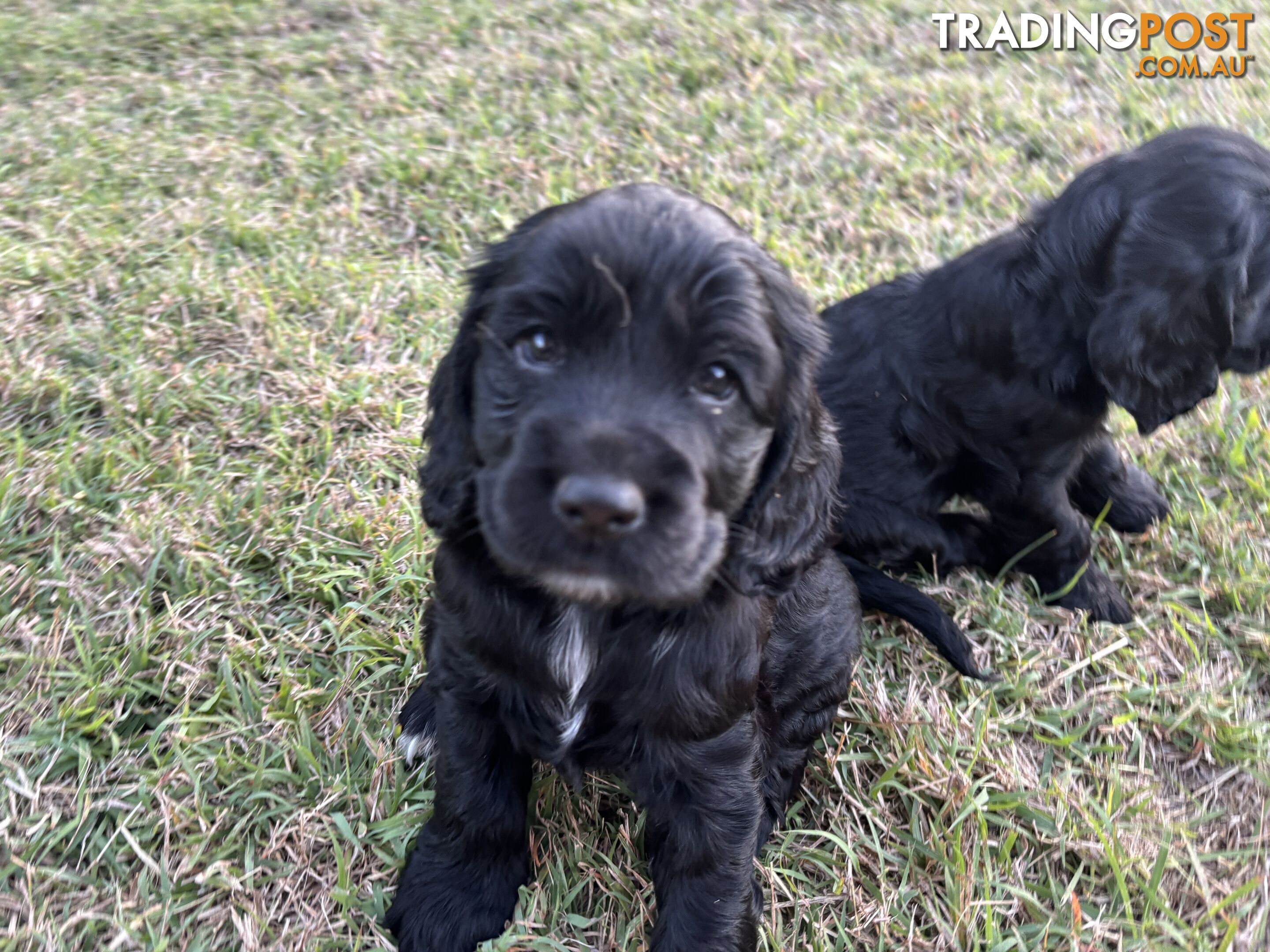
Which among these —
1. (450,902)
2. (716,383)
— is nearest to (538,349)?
(716,383)

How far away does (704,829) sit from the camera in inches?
77.0

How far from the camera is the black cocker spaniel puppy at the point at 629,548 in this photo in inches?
62.7

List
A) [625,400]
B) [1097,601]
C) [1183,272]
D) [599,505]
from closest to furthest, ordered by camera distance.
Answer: [599,505] < [625,400] < [1183,272] < [1097,601]

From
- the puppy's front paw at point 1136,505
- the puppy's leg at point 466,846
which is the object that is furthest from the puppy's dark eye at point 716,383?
the puppy's front paw at point 1136,505

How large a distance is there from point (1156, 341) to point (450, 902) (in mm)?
2427

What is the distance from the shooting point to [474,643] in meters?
1.90

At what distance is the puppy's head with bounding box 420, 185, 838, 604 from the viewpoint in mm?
1554

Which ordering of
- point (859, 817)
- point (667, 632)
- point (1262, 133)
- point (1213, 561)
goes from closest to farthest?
point (667, 632) → point (859, 817) → point (1213, 561) → point (1262, 133)

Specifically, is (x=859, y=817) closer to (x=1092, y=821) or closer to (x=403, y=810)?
(x=1092, y=821)

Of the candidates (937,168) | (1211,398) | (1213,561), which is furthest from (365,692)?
(937,168)

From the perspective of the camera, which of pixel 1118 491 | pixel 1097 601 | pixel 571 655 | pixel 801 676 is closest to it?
pixel 571 655

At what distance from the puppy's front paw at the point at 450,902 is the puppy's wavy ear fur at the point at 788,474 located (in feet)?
3.10

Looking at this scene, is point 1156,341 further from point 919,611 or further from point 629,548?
point 629,548

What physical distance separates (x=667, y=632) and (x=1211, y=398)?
9.68 feet
